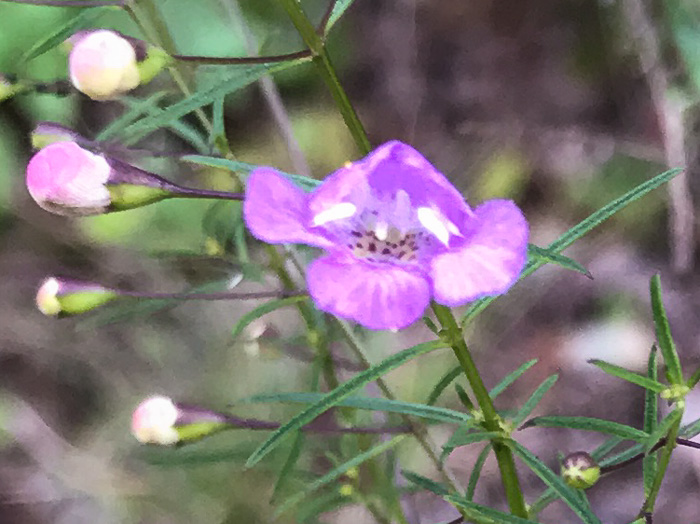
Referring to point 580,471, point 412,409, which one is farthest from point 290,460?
point 580,471

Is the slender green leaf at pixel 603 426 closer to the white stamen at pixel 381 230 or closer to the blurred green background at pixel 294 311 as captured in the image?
the white stamen at pixel 381 230

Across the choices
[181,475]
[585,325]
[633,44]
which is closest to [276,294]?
[181,475]

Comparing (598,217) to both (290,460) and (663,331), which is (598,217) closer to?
(663,331)

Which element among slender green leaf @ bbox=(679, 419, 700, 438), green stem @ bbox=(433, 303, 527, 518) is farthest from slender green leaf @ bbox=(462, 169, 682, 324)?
slender green leaf @ bbox=(679, 419, 700, 438)

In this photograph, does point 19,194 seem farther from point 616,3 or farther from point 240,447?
point 616,3

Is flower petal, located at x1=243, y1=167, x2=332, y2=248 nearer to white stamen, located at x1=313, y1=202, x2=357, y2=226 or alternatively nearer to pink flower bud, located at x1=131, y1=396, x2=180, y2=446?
white stamen, located at x1=313, y1=202, x2=357, y2=226

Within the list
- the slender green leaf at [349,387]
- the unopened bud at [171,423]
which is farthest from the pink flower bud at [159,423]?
the slender green leaf at [349,387]
